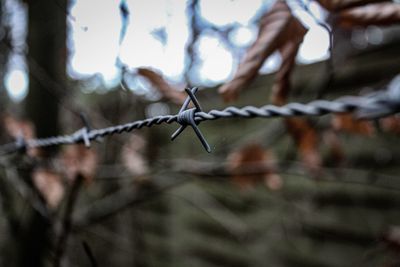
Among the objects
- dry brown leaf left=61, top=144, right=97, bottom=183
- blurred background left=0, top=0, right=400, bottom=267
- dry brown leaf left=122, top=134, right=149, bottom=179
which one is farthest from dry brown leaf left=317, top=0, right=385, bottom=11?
dry brown leaf left=122, top=134, right=149, bottom=179

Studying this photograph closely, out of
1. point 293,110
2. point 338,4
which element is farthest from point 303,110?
point 338,4

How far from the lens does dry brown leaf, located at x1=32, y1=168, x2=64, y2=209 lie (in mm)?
1032

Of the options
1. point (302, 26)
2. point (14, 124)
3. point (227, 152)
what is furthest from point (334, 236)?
point (14, 124)

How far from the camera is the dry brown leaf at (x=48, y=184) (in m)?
1.03

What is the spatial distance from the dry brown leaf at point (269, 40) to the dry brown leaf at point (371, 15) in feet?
0.19

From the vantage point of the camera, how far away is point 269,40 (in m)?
0.50

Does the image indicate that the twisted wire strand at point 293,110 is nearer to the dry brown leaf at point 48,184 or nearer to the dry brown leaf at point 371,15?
the dry brown leaf at point 371,15

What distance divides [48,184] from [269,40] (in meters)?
0.84

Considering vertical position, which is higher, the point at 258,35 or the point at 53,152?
the point at 53,152

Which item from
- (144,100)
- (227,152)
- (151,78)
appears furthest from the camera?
(144,100)

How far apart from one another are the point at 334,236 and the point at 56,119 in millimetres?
1176

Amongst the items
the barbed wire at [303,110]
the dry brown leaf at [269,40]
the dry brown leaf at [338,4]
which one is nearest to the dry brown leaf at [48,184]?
the barbed wire at [303,110]

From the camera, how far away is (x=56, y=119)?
1244 mm

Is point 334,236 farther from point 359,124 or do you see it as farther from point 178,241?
point 178,241
